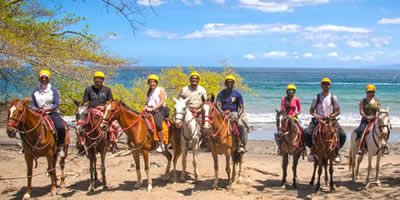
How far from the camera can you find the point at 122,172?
500 inches

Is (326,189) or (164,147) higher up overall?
(164,147)

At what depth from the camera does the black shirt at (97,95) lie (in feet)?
32.8

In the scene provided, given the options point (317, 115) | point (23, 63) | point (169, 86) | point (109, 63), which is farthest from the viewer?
point (169, 86)

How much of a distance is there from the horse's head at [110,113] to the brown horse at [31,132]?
4.42 feet

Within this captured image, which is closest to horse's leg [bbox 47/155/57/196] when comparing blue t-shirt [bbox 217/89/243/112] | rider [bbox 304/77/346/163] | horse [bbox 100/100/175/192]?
horse [bbox 100/100/175/192]

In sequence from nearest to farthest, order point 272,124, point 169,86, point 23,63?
point 23,63 < point 169,86 < point 272,124

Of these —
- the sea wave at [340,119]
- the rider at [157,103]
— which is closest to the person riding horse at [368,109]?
the rider at [157,103]

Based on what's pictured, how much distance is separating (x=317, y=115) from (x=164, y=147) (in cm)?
396

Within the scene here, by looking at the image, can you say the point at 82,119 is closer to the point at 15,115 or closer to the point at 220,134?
the point at 15,115

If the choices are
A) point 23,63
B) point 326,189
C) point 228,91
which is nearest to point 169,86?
point 23,63

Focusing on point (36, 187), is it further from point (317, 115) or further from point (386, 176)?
point (386, 176)

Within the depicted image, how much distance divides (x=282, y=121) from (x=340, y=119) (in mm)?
24963

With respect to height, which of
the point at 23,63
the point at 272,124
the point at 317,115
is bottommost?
the point at 272,124

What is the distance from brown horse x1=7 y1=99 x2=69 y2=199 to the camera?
8.67 meters
